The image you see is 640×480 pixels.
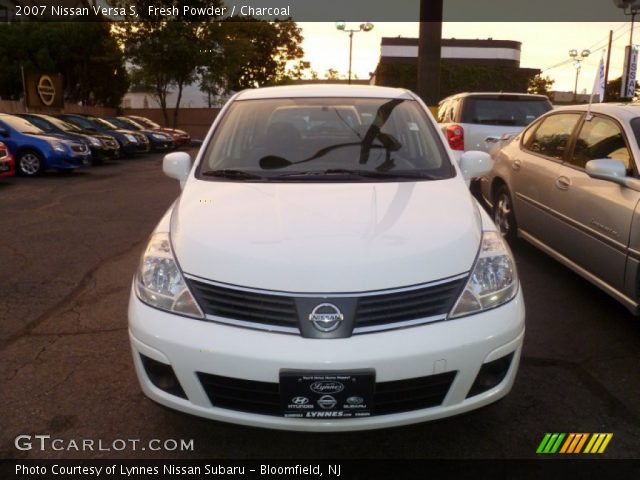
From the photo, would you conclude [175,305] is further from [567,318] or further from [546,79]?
[546,79]

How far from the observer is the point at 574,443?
9.02 feet

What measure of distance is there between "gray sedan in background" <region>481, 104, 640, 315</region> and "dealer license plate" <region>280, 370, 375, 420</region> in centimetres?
223

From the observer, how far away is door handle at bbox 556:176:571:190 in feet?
15.4

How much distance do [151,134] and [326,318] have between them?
21.7 metres

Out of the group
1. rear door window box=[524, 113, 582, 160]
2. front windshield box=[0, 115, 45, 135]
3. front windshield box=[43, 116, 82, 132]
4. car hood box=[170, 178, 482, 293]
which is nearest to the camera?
car hood box=[170, 178, 482, 293]

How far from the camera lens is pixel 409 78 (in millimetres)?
41875

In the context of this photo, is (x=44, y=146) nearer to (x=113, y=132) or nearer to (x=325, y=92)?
(x=113, y=132)

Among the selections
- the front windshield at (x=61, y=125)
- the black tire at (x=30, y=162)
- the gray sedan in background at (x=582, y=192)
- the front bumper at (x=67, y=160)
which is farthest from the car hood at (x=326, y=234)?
the front windshield at (x=61, y=125)

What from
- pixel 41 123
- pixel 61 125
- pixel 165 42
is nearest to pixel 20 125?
pixel 41 123

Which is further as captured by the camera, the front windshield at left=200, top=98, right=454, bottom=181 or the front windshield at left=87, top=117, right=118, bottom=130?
the front windshield at left=87, top=117, right=118, bottom=130

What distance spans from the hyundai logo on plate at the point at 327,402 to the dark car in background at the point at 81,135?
13.6 m

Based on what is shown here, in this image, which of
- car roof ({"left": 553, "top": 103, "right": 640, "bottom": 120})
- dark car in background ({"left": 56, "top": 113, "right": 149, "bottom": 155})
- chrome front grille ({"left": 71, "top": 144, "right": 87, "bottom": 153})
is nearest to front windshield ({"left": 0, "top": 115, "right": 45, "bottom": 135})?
chrome front grille ({"left": 71, "top": 144, "right": 87, "bottom": 153})

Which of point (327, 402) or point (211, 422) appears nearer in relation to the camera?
point (327, 402)

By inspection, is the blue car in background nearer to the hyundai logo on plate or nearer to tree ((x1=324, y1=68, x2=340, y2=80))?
the hyundai logo on plate
